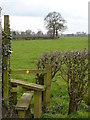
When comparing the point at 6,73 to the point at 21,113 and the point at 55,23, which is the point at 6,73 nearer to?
the point at 21,113

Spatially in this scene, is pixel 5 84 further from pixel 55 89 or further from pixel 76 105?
pixel 55 89

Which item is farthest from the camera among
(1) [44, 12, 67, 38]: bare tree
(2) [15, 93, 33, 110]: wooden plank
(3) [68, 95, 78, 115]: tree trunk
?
(1) [44, 12, 67, 38]: bare tree

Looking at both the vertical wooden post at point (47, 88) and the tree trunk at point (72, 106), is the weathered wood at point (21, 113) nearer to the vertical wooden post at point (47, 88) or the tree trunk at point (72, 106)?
the vertical wooden post at point (47, 88)

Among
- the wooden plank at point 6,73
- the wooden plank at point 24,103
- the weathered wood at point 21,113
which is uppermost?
the wooden plank at point 6,73

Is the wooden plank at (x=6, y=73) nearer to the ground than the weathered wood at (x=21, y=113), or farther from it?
farther from it

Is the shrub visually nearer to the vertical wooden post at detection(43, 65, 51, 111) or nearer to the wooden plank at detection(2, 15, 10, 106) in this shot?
the vertical wooden post at detection(43, 65, 51, 111)

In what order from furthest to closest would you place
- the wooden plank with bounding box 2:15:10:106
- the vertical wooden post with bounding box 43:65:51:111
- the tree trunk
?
the vertical wooden post with bounding box 43:65:51:111 → the tree trunk → the wooden plank with bounding box 2:15:10:106

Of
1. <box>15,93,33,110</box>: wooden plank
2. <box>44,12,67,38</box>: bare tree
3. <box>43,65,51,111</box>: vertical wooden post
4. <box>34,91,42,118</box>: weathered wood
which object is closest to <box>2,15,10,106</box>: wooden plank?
<box>15,93,33,110</box>: wooden plank

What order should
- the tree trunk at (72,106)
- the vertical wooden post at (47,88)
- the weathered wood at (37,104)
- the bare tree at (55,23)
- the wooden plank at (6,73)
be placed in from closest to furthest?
1. the wooden plank at (6,73)
2. the weathered wood at (37,104)
3. the tree trunk at (72,106)
4. the vertical wooden post at (47,88)
5. the bare tree at (55,23)

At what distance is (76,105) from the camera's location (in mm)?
5160

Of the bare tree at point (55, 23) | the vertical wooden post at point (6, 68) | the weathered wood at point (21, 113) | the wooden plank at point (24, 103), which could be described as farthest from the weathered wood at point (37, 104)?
the bare tree at point (55, 23)

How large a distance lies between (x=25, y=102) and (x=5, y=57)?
96 centimetres

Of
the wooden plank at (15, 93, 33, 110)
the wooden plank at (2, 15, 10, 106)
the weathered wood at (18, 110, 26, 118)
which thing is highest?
the wooden plank at (2, 15, 10, 106)

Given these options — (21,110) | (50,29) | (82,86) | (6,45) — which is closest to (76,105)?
(82,86)
